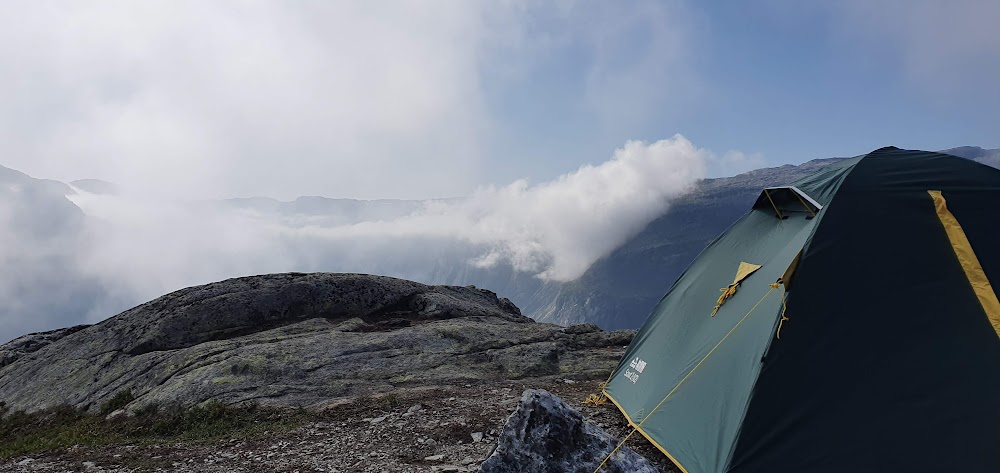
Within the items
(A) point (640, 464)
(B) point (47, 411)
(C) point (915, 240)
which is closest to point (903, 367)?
(C) point (915, 240)

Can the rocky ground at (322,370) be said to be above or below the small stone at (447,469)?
above

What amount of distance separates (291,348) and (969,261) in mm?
20327

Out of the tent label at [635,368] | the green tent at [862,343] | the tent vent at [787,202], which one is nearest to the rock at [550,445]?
the green tent at [862,343]

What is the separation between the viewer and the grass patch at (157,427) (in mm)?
13664

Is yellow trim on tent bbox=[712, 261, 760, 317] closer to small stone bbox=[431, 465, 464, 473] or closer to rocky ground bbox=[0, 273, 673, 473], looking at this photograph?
rocky ground bbox=[0, 273, 673, 473]

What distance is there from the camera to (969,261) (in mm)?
8570

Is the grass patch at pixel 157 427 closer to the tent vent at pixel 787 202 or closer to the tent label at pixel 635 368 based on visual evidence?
the tent label at pixel 635 368

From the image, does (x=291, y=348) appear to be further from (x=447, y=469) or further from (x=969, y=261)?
(x=969, y=261)

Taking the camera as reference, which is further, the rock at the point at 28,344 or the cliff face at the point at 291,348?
the rock at the point at 28,344

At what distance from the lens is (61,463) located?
38.1ft

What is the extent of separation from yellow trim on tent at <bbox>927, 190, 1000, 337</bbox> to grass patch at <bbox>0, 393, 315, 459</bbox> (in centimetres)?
1504

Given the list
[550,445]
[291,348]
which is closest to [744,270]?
[550,445]

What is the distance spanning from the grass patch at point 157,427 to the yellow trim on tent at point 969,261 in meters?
15.0

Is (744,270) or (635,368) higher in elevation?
(744,270)
